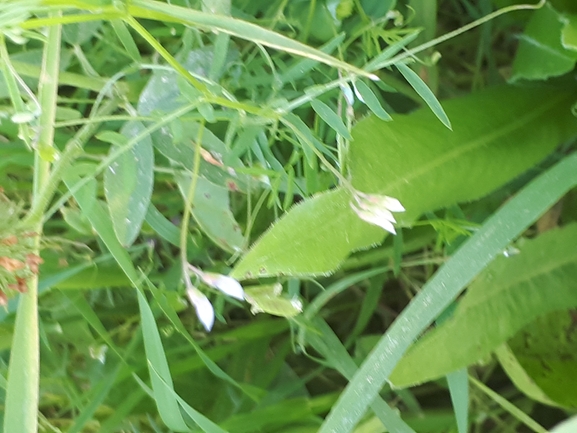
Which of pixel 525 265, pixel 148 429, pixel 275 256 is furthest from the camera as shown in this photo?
pixel 148 429

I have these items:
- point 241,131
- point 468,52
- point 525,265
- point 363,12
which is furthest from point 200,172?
point 468,52

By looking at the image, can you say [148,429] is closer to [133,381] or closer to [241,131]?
[133,381]

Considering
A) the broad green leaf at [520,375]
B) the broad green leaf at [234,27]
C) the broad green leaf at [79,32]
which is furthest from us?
the broad green leaf at [520,375]

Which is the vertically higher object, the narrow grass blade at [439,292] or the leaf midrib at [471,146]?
the leaf midrib at [471,146]

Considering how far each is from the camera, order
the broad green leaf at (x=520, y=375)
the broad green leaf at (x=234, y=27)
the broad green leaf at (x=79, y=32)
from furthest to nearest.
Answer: the broad green leaf at (x=520, y=375), the broad green leaf at (x=79, y=32), the broad green leaf at (x=234, y=27)

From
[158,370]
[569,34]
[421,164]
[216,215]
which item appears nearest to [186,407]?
[158,370]

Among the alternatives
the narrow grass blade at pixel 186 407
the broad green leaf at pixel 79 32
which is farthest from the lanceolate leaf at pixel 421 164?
the broad green leaf at pixel 79 32

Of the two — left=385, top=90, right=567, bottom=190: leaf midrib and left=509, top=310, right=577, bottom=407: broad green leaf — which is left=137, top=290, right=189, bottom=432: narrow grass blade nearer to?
left=385, top=90, right=567, bottom=190: leaf midrib

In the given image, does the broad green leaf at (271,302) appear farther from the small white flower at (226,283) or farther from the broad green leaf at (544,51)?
the broad green leaf at (544,51)

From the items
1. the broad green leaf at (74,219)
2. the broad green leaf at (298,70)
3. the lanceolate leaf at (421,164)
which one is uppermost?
the broad green leaf at (298,70)
